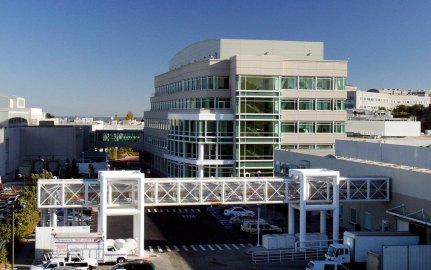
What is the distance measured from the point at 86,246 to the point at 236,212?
1882 cm

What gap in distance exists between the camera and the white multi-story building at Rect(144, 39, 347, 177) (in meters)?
54.5

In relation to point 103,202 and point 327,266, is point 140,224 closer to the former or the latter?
point 103,202

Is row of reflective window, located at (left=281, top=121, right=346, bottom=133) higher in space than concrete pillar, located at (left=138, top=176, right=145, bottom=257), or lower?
higher

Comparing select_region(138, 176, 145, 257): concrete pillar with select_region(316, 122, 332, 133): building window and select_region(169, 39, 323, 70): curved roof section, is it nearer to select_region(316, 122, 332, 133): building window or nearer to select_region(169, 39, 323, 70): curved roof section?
select_region(316, 122, 332, 133): building window

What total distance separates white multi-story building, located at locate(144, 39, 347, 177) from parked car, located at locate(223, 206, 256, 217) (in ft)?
25.1

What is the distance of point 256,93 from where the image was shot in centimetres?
5459

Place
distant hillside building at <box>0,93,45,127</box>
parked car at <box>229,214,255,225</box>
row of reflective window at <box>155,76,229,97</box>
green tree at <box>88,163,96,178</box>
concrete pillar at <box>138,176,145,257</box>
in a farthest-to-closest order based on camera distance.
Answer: distant hillside building at <box>0,93,45,127</box>
green tree at <box>88,163,96,178</box>
row of reflective window at <box>155,76,229,97</box>
parked car at <box>229,214,255,225</box>
concrete pillar at <box>138,176,145,257</box>

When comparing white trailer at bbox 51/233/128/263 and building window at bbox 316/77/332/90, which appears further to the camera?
building window at bbox 316/77/332/90

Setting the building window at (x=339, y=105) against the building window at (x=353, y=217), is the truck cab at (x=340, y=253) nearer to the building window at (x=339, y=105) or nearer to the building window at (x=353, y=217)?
the building window at (x=353, y=217)

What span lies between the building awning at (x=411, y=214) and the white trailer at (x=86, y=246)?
52.1 ft

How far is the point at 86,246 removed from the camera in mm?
29438

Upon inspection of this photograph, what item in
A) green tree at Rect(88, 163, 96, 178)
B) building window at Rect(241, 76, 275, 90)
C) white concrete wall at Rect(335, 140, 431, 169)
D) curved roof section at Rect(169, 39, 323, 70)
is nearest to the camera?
white concrete wall at Rect(335, 140, 431, 169)

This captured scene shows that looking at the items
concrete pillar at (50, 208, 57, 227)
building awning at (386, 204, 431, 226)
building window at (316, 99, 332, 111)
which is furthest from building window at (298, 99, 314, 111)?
concrete pillar at (50, 208, 57, 227)

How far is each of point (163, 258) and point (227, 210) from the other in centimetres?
1614
